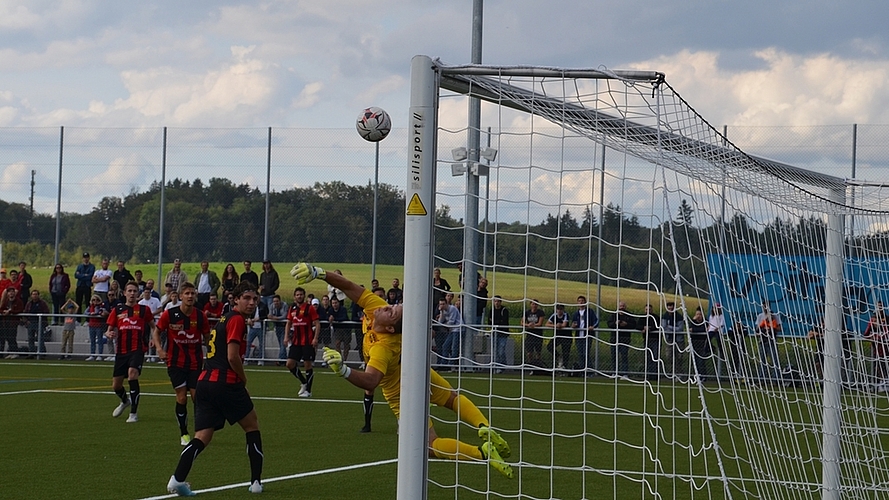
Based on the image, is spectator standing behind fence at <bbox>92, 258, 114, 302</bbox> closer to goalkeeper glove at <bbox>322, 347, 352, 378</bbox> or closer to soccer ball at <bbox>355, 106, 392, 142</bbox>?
goalkeeper glove at <bbox>322, 347, 352, 378</bbox>

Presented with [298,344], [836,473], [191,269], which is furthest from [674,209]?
[191,269]

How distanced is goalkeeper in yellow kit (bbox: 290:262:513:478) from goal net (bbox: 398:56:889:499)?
0.30 meters

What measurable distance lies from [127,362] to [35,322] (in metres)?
12.1

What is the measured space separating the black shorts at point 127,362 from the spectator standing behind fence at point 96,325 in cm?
1027

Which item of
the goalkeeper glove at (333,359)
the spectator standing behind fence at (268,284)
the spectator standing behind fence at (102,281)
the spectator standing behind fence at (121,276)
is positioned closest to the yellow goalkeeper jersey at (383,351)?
the goalkeeper glove at (333,359)

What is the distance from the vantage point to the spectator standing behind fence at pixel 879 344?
10.6m

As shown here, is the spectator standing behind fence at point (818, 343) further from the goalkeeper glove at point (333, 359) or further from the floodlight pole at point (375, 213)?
the floodlight pole at point (375, 213)

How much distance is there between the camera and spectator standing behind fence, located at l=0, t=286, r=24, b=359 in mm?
24250

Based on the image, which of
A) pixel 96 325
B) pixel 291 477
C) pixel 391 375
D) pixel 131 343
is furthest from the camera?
pixel 96 325

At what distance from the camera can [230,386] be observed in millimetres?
8766

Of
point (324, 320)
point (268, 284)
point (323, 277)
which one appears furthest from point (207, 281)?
point (323, 277)

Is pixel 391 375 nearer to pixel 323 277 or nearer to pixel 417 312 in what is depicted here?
pixel 323 277

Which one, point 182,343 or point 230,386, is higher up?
point 182,343

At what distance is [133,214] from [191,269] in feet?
8.01
